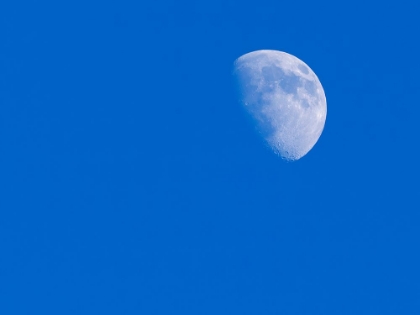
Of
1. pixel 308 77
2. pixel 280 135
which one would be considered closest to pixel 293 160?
pixel 280 135

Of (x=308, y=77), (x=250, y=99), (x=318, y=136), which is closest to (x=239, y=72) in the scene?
(x=250, y=99)

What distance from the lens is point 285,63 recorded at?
28438 millimetres

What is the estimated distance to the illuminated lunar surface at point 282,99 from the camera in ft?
88.8

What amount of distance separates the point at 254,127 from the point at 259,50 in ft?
15.1

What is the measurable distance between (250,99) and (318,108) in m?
3.59

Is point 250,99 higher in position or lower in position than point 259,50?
lower

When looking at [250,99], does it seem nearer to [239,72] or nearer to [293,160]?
[239,72]

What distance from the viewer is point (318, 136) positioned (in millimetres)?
30172

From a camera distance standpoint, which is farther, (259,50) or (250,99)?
(259,50)

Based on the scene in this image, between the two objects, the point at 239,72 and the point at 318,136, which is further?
the point at 318,136

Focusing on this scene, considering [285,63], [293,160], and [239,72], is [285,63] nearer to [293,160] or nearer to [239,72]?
[239,72]

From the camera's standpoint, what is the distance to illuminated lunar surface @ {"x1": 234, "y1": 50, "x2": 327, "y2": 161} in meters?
27.1

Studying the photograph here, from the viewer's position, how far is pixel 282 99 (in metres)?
27.0

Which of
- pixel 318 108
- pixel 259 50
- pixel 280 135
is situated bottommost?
pixel 280 135
